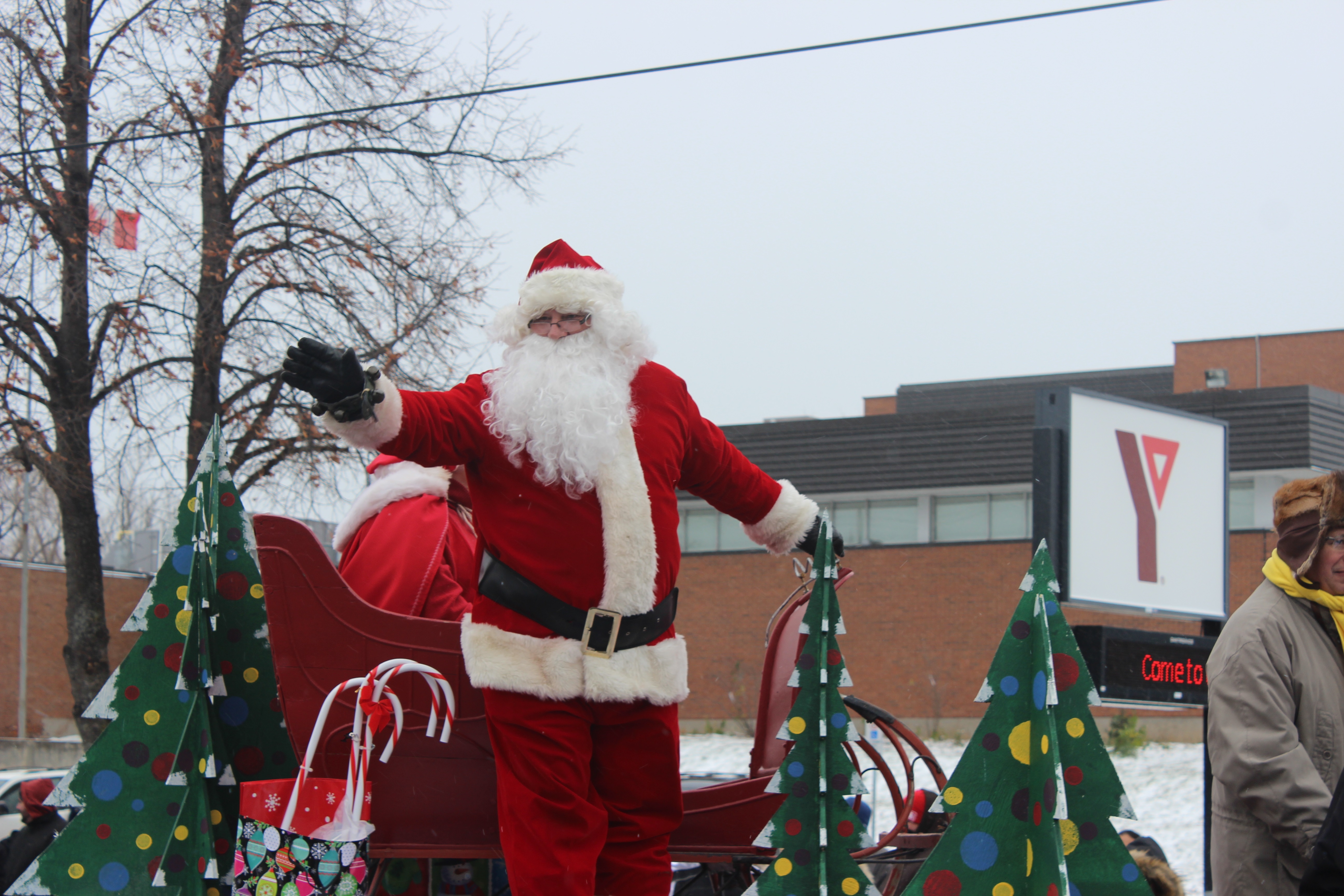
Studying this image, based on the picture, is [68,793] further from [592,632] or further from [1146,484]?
[1146,484]

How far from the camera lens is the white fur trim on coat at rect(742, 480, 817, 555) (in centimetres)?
381

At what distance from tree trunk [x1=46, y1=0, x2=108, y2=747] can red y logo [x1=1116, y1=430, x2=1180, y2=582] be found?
27.3 ft

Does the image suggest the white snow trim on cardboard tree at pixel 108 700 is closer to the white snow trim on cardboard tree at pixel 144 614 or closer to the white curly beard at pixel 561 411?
the white snow trim on cardboard tree at pixel 144 614

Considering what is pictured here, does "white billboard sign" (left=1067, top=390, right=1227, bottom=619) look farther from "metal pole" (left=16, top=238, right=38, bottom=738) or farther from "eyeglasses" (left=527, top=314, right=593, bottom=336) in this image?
"metal pole" (left=16, top=238, right=38, bottom=738)

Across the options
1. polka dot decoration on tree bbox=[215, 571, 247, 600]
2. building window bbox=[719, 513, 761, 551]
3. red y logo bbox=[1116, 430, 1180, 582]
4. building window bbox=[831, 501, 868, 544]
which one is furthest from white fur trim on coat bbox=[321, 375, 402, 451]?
building window bbox=[719, 513, 761, 551]

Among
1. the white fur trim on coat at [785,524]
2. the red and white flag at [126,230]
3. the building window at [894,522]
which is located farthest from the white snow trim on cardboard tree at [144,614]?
the building window at [894,522]

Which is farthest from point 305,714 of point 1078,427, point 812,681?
point 1078,427

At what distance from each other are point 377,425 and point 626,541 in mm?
680

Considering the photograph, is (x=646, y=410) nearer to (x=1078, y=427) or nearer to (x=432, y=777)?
(x=432, y=777)

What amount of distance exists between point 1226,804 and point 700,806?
1.43 metres

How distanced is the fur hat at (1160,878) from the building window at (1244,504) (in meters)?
23.2

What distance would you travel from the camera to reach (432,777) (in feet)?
11.3

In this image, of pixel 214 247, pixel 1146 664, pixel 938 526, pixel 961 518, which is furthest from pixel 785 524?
pixel 938 526

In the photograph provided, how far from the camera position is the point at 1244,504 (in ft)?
84.4
